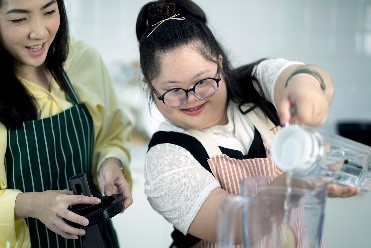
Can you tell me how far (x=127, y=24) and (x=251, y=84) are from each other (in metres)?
1.60

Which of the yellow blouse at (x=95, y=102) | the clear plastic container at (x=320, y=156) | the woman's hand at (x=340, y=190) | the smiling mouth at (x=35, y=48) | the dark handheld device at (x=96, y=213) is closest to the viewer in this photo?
the clear plastic container at (x=320, y=156)

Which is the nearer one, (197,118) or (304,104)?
(304,104)

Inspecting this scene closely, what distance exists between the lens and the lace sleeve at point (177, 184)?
49.5 inches

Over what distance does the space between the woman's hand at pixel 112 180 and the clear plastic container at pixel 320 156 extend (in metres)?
0.52

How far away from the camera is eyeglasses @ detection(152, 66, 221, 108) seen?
1.28 meters

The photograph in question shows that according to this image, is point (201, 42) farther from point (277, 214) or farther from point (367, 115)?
point (367, 115)

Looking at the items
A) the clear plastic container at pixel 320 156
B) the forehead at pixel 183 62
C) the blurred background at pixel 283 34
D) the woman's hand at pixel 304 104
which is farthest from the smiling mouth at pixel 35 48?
the blurred background at pixel 283 34

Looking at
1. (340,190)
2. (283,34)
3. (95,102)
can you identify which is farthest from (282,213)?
(283,34)

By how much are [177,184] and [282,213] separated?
307 millimetres

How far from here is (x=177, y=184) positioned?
4.19 ft

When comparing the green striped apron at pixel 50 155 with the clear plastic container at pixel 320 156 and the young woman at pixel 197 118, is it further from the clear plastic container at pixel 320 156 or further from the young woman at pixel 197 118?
the clear plastic container at pixel 320 156

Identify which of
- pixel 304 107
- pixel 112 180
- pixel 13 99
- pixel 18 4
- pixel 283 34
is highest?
pixel 18 4

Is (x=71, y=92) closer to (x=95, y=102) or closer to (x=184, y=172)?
(x=95, y=102)

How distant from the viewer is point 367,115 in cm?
291
